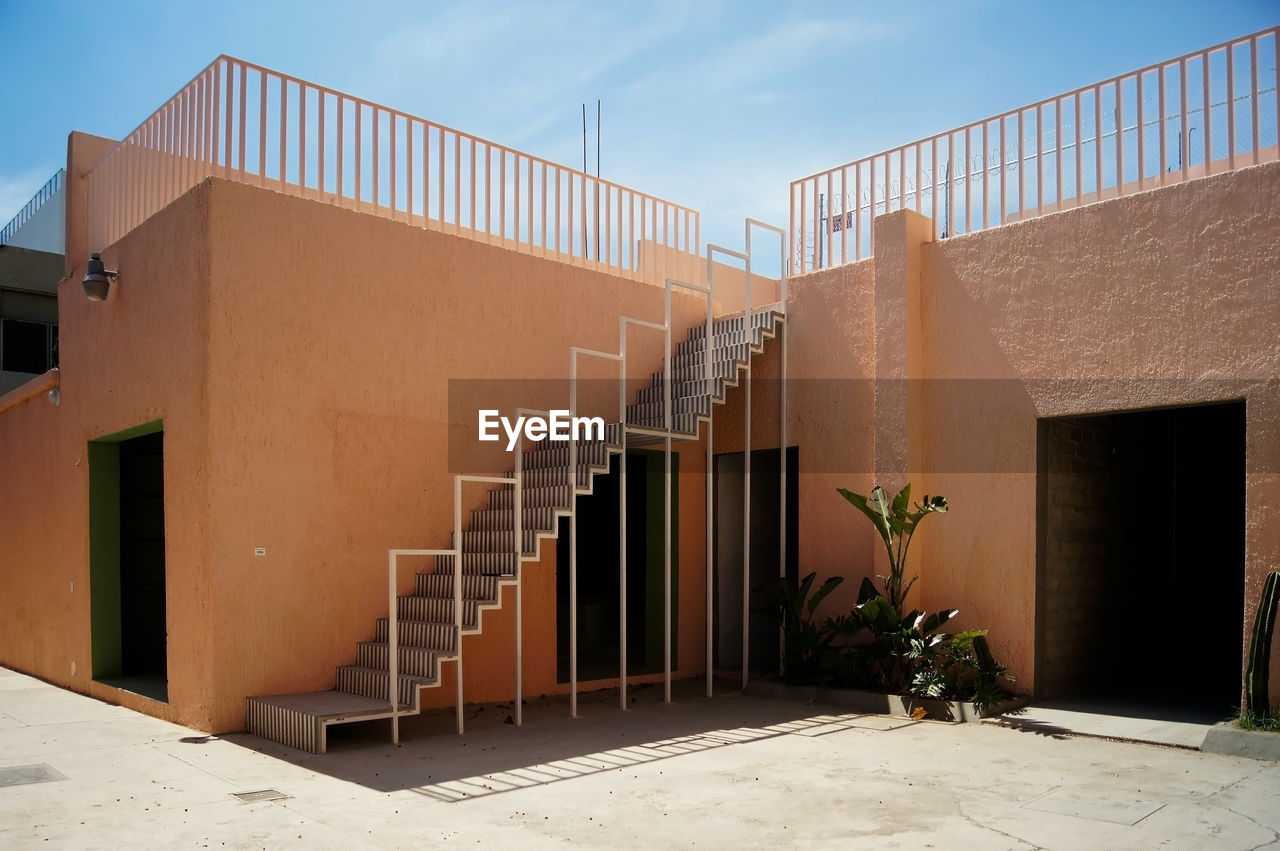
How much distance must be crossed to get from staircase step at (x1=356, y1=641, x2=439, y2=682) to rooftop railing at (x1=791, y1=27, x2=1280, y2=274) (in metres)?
5.67

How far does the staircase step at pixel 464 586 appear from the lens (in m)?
8.32

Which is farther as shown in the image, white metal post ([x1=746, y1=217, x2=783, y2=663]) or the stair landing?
white metal post ([x1=746, y1=217, x2=783, y2=663])

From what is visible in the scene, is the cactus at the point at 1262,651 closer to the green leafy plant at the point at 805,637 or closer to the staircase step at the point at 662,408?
the green leafy plant at the point at 805,637

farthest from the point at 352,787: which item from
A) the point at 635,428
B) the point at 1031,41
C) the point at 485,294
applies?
the point at 1031,41

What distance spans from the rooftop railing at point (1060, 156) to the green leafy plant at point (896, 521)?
8.26ft

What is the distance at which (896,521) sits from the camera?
30.6 feet

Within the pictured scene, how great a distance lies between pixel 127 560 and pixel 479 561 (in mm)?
4249

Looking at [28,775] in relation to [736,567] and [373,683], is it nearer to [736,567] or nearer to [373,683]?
[373,683]

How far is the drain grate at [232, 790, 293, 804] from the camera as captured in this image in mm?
5902

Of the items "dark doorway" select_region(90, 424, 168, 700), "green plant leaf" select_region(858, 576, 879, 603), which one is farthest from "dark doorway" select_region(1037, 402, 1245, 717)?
"dark doorway" select_region(90, 424, 168, 700)

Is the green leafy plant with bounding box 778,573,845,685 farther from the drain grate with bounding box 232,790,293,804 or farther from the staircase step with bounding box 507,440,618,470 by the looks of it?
the drain grate with bounding box 232,790,293,804

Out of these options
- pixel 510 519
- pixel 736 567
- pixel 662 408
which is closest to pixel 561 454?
pixel 510 519

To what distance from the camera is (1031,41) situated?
8.67m

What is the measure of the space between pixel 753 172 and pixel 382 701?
5.98 m
